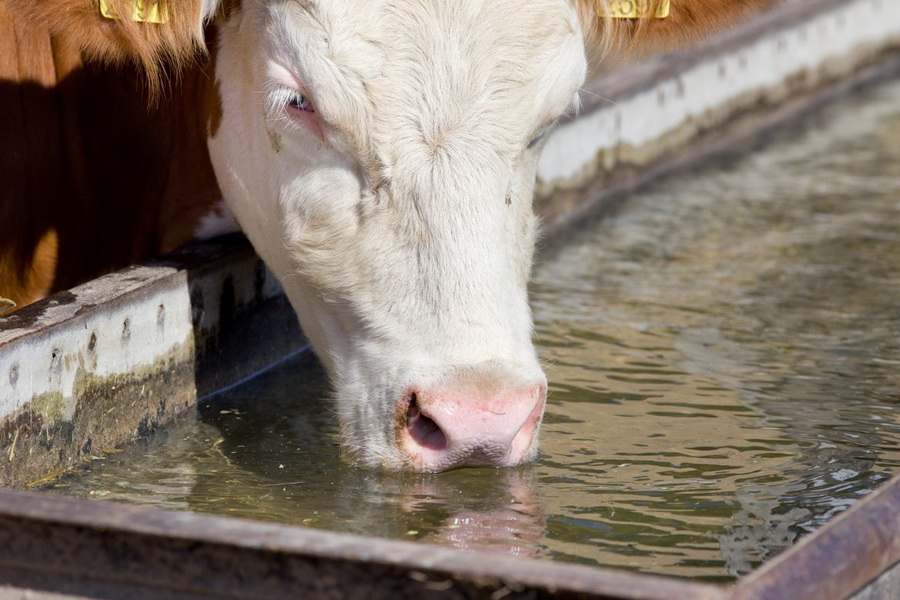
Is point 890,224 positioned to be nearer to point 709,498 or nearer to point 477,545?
point 709,498

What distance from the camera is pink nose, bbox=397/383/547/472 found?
96.7 inches

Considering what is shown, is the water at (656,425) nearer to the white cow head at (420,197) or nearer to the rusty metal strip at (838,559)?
the white cow head at (420,197)

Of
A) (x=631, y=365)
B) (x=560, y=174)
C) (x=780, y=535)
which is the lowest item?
(x=780, y=535)

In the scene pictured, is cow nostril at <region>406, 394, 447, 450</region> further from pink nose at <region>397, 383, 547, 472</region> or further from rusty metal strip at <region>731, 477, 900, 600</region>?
rusty metal strip at <region>731, 477, 900, 600</region>

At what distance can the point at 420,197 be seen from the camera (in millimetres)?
2693

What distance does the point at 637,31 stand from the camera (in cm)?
343

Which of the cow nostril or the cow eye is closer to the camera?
the cow nostril

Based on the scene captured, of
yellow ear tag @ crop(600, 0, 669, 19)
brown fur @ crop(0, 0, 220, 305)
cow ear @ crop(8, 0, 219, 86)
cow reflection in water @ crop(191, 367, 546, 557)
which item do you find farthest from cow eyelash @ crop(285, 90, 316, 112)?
yellow ear tag @ crop(600, 0, 669, 19)

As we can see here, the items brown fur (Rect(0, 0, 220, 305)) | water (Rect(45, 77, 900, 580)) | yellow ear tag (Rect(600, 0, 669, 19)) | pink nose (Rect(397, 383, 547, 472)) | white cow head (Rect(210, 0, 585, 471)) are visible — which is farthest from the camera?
brown fur (Rect(0, 0, 220, 305))

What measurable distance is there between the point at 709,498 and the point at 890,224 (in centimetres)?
274

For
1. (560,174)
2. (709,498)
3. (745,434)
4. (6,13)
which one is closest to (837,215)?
(560,174)

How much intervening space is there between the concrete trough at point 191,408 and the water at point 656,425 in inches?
5.0

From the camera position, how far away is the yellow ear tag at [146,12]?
2824mm

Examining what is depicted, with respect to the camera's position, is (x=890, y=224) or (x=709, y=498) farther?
(x=890, y=224)
